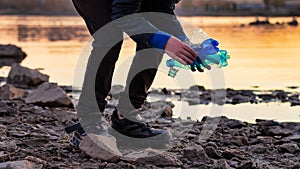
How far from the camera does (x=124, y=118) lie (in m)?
4.63

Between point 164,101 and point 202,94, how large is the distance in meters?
0.80

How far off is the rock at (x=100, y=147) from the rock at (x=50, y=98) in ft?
10.1

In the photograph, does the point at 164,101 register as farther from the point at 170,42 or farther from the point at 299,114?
the point at 170,42

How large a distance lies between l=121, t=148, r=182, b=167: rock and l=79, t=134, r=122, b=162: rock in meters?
0.08

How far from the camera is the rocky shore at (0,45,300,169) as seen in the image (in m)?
4.22

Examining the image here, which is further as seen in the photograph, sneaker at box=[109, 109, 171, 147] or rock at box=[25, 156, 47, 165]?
sneaker at box=[109, 109, 171, 147]

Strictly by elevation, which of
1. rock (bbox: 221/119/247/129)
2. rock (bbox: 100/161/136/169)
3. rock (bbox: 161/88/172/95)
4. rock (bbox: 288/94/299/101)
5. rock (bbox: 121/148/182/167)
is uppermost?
rock (bbox: 288/94/299/101)

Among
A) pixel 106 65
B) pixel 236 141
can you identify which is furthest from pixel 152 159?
pixel 236 141

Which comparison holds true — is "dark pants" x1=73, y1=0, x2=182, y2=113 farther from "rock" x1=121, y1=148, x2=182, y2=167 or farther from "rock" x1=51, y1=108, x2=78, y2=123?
"rock" x1=51, y1=108, x2=78, y2=123

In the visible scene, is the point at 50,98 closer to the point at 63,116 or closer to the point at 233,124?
the point at 63,116

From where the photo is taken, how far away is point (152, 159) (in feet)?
13.9

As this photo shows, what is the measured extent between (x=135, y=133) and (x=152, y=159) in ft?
1.38

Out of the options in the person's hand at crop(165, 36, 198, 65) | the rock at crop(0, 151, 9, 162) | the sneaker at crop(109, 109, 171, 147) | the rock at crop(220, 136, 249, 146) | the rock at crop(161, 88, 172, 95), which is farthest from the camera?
the rock at crop(161, 88, 172, 95)

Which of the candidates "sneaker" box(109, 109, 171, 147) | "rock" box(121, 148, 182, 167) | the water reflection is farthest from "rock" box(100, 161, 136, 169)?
the water reflection
